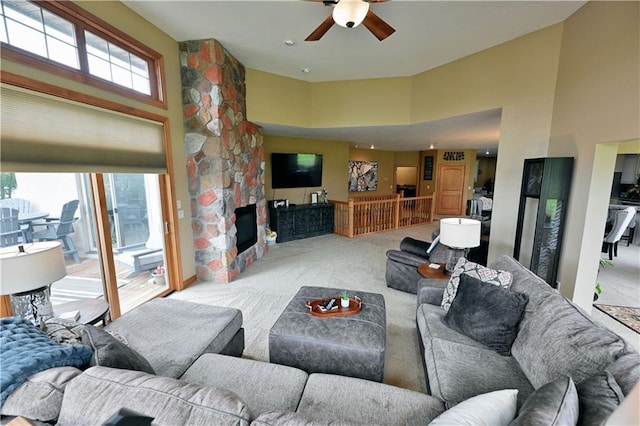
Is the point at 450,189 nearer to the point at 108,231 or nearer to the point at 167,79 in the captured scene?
the point at 167,79

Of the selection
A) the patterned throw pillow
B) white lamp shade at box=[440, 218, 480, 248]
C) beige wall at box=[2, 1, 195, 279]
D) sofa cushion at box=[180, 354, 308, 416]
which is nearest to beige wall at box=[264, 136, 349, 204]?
beige wall at box=[2, 1, 195, 279]

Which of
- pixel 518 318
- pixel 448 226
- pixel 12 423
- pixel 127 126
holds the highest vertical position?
pixel 127 126

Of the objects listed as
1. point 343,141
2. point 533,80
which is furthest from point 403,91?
point 343,141

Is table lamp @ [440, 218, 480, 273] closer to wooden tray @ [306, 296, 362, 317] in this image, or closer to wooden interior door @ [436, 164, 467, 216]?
wooden tray @ [306, 296, 362, 317]

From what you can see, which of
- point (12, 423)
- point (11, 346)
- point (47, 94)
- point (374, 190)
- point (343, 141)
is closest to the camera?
point (12, 423)

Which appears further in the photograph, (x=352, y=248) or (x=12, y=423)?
(x=352, y=248)

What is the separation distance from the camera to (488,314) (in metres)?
1.84

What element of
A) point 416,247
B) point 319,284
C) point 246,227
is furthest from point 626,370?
point 246,227

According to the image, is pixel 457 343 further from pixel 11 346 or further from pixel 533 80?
pixel 533 80

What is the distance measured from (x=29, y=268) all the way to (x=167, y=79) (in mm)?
2756

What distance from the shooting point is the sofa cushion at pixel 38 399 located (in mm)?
934

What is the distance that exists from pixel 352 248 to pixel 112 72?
15.6 feet

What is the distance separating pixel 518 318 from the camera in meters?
1.76

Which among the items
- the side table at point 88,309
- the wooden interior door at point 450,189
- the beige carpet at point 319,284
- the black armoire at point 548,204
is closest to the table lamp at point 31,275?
the side table at point 88,309
